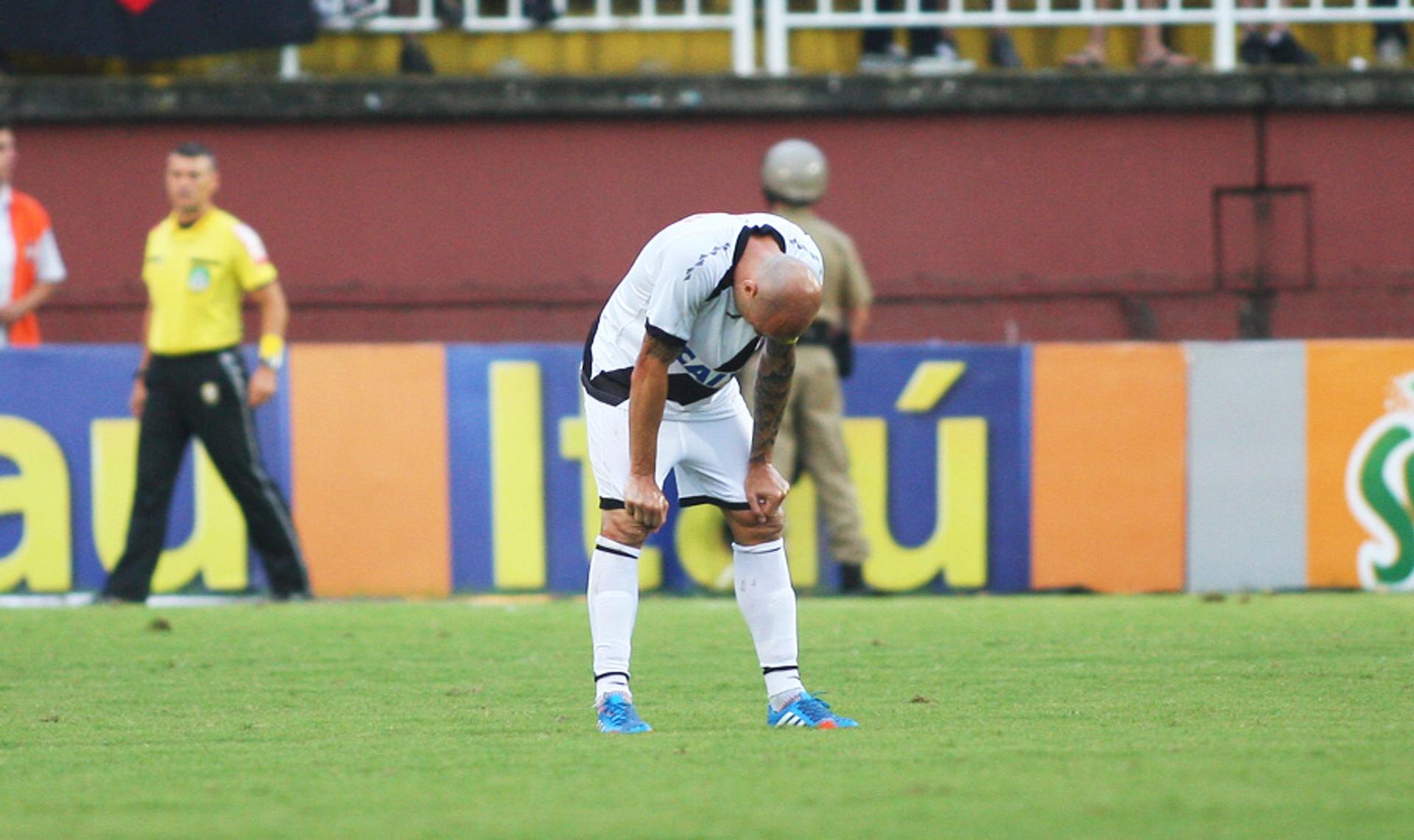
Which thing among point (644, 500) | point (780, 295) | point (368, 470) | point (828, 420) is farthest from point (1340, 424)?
point (780, 295)

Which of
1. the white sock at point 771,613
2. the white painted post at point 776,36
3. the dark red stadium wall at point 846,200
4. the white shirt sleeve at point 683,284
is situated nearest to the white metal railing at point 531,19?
the white painted post at point 776,36

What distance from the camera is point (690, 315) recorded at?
580 cm

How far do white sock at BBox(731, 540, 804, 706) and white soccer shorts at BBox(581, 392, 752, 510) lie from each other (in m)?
0.18

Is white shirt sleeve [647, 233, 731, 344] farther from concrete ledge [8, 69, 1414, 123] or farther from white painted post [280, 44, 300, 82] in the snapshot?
white painted post [280, 44, 300, 82]

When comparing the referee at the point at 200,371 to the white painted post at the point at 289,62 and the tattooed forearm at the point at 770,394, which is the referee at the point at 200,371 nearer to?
the white painted post at the point at 289,62

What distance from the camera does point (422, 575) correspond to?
1106 cm

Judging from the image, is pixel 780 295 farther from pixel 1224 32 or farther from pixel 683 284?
pixel 1224 32

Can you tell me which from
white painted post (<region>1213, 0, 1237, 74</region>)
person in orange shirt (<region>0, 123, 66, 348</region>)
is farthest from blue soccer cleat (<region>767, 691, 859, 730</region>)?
white painted post (<region>1213, 0, 1237, 74</region>)

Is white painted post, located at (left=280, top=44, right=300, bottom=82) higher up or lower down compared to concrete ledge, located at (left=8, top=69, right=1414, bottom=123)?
higher up

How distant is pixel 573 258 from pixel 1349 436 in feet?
15.5

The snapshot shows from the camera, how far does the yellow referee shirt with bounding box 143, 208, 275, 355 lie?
33.4 feet

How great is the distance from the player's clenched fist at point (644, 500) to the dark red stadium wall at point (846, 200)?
6.71 metres

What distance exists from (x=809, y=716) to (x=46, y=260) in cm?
678

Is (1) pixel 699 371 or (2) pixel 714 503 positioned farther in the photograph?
(2) pixel 714 503
